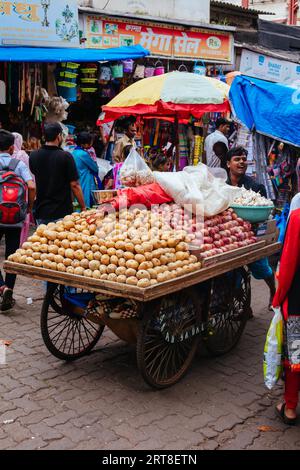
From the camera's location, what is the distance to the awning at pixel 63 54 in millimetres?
8320

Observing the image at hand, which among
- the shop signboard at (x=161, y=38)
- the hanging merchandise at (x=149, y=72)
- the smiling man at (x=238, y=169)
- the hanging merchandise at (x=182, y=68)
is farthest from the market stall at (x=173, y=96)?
the hanging merchandise at (x=182, y=68)

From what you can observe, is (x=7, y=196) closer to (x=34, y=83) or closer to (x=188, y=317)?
(x=188, y=317)

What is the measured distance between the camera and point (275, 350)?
3680 millimetres

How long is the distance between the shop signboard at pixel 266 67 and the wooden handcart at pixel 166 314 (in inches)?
377

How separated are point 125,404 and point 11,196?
8.62 feet

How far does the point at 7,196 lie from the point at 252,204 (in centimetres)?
247

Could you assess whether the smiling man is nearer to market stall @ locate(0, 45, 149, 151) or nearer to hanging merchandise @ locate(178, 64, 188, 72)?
market stall @ locate(0, 45, 149, 151)

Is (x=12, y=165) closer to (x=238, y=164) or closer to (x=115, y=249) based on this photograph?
(x=115, y=249)

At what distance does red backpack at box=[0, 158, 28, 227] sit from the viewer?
5.60 meters

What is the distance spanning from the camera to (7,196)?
5.59 m

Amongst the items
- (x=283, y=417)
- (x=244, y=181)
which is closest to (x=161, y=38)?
(x=244, y=181)

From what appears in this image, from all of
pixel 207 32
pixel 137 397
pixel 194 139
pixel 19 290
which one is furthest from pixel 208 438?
pixel 207 32

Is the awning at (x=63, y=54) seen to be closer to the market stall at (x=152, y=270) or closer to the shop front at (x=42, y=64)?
the shop front at (x=42, y=64)

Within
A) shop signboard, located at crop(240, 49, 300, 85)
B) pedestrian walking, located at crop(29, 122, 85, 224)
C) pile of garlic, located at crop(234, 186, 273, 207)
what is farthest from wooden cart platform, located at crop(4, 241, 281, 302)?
shop signboard, located at crop(240, 49, 300, 85)
